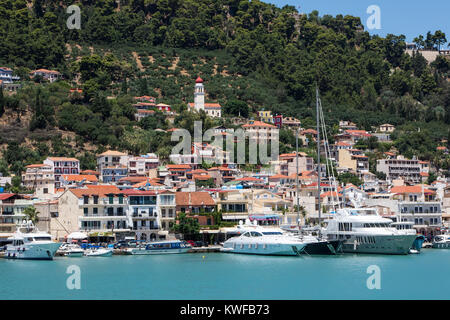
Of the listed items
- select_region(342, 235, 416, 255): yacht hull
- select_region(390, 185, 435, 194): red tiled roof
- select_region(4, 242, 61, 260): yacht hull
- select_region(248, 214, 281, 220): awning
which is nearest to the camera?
select_region(4, 242, 61, 260): yacht hull

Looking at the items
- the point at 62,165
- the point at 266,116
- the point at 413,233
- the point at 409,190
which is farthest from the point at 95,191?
the point at 266,116

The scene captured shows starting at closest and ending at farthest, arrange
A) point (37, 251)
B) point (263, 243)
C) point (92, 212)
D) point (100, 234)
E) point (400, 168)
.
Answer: point (37, 251), point (263, 243), point (100, 234), point (92, 212), point (400, 168)

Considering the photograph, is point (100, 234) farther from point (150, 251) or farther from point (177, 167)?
point (177, 167)

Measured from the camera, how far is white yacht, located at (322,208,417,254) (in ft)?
208

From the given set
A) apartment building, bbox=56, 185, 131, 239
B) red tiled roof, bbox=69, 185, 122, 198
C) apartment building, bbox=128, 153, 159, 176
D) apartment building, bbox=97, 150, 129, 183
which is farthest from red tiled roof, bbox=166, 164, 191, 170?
apartment building, bbox=56, 185, 131, 239

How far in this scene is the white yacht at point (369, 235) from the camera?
208 feet

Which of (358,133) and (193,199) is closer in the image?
(193,199)

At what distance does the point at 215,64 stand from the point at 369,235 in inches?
3605

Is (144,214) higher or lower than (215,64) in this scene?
lower

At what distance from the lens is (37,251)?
197 feet

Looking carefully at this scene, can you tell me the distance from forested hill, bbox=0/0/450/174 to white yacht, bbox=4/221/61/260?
47.2 metres

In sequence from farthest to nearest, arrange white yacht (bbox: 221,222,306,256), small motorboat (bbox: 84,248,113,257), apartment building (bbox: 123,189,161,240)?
apartment building (bbox: 123,189,161,240)
small motorboat (bbox: 84,248,113,257)
white yacht (bbox: 221,222,306,256)

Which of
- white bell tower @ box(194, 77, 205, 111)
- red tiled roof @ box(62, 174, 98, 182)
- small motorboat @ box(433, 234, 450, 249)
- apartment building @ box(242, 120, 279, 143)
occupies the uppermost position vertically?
white bell tower @ box(194, 77, 205, 111)

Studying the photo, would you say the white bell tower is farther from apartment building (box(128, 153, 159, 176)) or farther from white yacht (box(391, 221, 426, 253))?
white yacht (box(391, 221, 426, 253))
